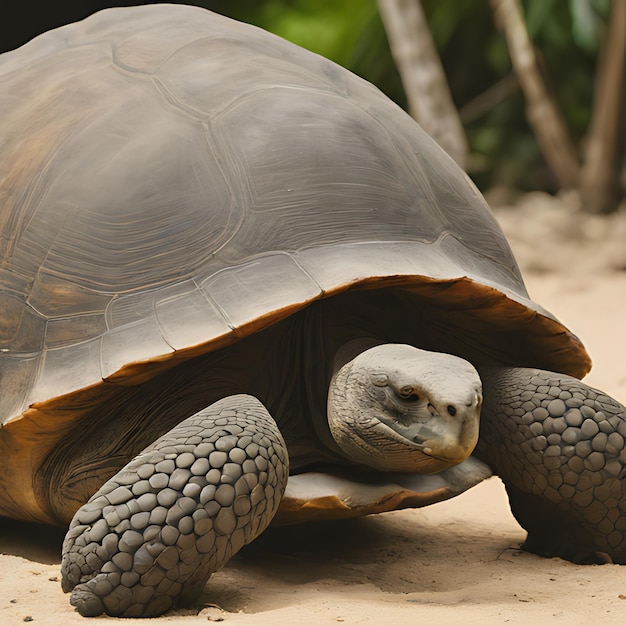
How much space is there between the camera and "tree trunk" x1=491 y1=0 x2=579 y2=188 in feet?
35.4

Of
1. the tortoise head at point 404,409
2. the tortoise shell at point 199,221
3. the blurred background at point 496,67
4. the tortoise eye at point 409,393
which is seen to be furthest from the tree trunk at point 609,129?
the tortoise eye at point 409,393

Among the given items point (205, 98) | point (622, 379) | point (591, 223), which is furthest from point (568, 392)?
point (591, 223)

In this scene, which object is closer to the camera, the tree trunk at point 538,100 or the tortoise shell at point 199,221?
the tortoise shell at point 199,221

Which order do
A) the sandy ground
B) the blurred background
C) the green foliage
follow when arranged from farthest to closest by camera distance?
1. the green foliage
2. the blurred background
3. the sandy ground

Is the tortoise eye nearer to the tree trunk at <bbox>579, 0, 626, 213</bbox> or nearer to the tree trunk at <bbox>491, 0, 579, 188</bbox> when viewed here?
the tree trunk at <bbox>579, 0, 626, 213</bbox>

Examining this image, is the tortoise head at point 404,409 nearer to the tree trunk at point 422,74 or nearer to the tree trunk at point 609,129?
the tree trunk at point 422,74

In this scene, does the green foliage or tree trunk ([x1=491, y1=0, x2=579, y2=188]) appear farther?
the green foliage

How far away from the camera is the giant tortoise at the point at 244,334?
2281 millimetres

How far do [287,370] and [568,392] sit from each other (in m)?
0.77

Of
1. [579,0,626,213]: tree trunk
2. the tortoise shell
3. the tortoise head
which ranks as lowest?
the tortoise head

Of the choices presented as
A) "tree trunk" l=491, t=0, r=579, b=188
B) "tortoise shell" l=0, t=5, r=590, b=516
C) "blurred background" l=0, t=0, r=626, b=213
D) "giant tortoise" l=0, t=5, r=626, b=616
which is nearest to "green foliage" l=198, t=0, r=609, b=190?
"blurred background" l=0, t=0, r=626, b=213

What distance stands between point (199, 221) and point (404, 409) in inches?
29.7

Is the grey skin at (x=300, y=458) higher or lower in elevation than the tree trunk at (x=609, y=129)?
lower

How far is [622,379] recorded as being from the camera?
4.94m
